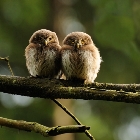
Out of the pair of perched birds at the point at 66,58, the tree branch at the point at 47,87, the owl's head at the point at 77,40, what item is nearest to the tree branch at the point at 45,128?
the tree branch at the point at 47,87

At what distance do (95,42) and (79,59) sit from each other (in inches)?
300

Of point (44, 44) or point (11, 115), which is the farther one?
point (11, 115)

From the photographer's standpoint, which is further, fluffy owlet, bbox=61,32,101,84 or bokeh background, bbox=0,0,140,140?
bokeh background, bbox=0,0,140,140

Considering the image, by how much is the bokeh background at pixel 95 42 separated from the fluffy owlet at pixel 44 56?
580cm

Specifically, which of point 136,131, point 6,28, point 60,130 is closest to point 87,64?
point 60,130

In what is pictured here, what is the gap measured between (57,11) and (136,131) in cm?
499

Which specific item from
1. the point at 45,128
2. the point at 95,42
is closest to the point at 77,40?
the point at 45,128

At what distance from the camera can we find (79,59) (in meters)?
3.80

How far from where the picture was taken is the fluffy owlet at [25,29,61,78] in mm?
3834

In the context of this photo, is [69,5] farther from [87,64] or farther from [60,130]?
[60,130]

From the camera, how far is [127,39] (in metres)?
9.98

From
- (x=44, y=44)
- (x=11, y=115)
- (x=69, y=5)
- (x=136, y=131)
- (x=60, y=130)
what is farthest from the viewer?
(x=136, y=131)

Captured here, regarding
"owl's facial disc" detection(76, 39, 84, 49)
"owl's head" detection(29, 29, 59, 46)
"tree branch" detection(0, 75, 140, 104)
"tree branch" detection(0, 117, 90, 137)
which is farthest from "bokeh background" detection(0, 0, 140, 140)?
"tree branch" detection(0, 117, 90, 137)

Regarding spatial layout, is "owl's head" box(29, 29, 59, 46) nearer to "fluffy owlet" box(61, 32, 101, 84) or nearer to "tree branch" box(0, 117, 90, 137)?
"fluffy owlet" box(61, 32, 101, 84)
